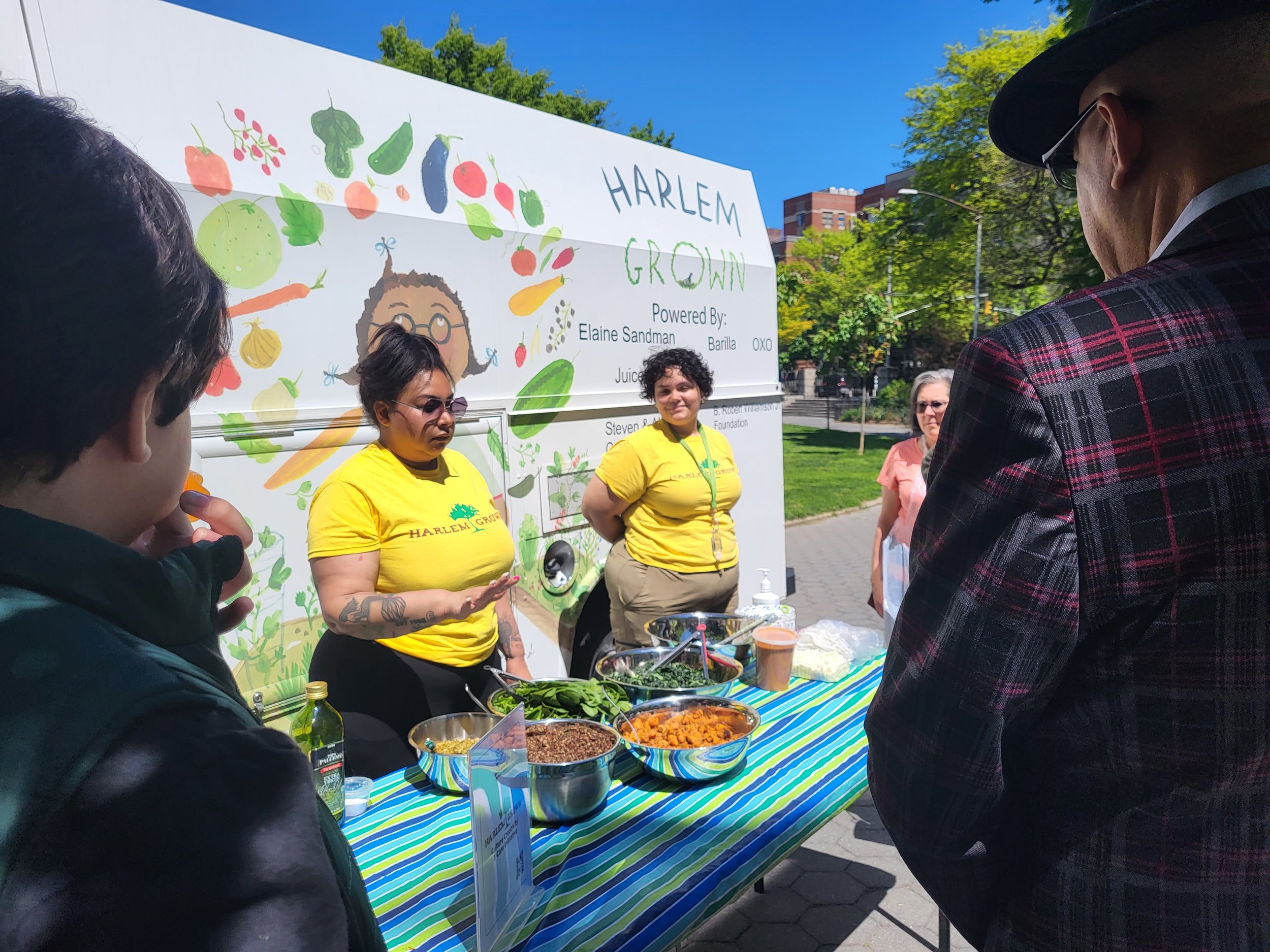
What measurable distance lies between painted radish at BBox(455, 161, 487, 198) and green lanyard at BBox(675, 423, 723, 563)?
4.83 feet

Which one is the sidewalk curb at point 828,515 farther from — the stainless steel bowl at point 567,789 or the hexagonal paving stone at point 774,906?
the stainless steel bowl at point 567,789

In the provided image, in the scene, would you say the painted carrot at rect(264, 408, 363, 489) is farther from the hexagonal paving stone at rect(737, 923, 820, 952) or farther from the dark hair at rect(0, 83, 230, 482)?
the hexagonal paving stone at rect(737, 923, 820, 952)

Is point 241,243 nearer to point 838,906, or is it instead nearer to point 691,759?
point 691,759

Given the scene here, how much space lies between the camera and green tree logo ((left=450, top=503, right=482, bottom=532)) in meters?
2.55

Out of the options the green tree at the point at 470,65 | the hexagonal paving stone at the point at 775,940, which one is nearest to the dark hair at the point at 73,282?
the hexagonal paving stone at the point at 775,940

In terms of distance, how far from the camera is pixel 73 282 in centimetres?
59

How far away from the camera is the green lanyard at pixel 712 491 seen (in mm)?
3793

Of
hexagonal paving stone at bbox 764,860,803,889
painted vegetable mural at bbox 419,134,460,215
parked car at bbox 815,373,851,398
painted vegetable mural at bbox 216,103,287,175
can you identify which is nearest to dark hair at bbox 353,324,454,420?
painted vegetable mural at bbox 216,103,287,175

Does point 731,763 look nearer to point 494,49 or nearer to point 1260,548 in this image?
point 1260,548

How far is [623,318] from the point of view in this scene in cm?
426

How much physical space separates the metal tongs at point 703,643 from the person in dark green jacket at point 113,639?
2025 millimetres

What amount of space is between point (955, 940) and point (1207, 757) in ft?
8.45

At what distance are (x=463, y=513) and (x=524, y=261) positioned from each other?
4.99 feet

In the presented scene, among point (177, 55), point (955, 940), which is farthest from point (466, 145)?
point (955, 940)
